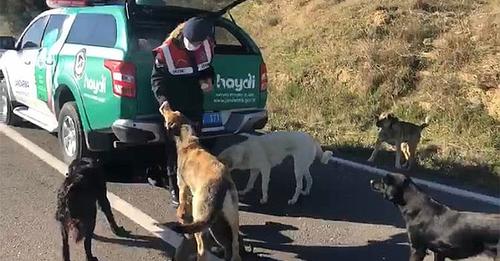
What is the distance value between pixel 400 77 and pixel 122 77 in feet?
20.0

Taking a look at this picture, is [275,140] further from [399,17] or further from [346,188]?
[399,17]

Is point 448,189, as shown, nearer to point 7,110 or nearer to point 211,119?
point 211,119

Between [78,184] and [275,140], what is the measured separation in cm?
218

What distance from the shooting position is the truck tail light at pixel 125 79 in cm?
633

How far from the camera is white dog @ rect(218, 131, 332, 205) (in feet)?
20.8

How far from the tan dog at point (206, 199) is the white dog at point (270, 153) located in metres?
1.15

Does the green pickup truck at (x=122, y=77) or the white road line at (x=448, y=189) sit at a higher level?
the green pickup truck at (x=122, y=77)

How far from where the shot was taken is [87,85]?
6.93 meters

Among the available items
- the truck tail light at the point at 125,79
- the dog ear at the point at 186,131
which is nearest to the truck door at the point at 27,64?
the truck tail light at the point at 125,79

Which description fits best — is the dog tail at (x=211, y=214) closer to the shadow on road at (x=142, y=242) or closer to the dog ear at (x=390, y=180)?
the shadow on road at (x=142, y=242)

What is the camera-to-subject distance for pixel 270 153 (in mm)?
6488

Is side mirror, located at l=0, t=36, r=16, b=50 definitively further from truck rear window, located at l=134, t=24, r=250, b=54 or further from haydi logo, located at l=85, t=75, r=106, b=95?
truck rear window, located at l=134, t=24, r=250, b=54

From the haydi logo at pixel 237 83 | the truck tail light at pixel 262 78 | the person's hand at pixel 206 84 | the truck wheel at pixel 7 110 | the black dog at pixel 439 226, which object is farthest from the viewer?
the truck wheel at pixel 7 110

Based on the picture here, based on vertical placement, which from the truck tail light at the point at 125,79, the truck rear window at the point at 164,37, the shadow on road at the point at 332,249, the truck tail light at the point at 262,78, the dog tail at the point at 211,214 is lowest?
the shadow on road at the point at 332,249
